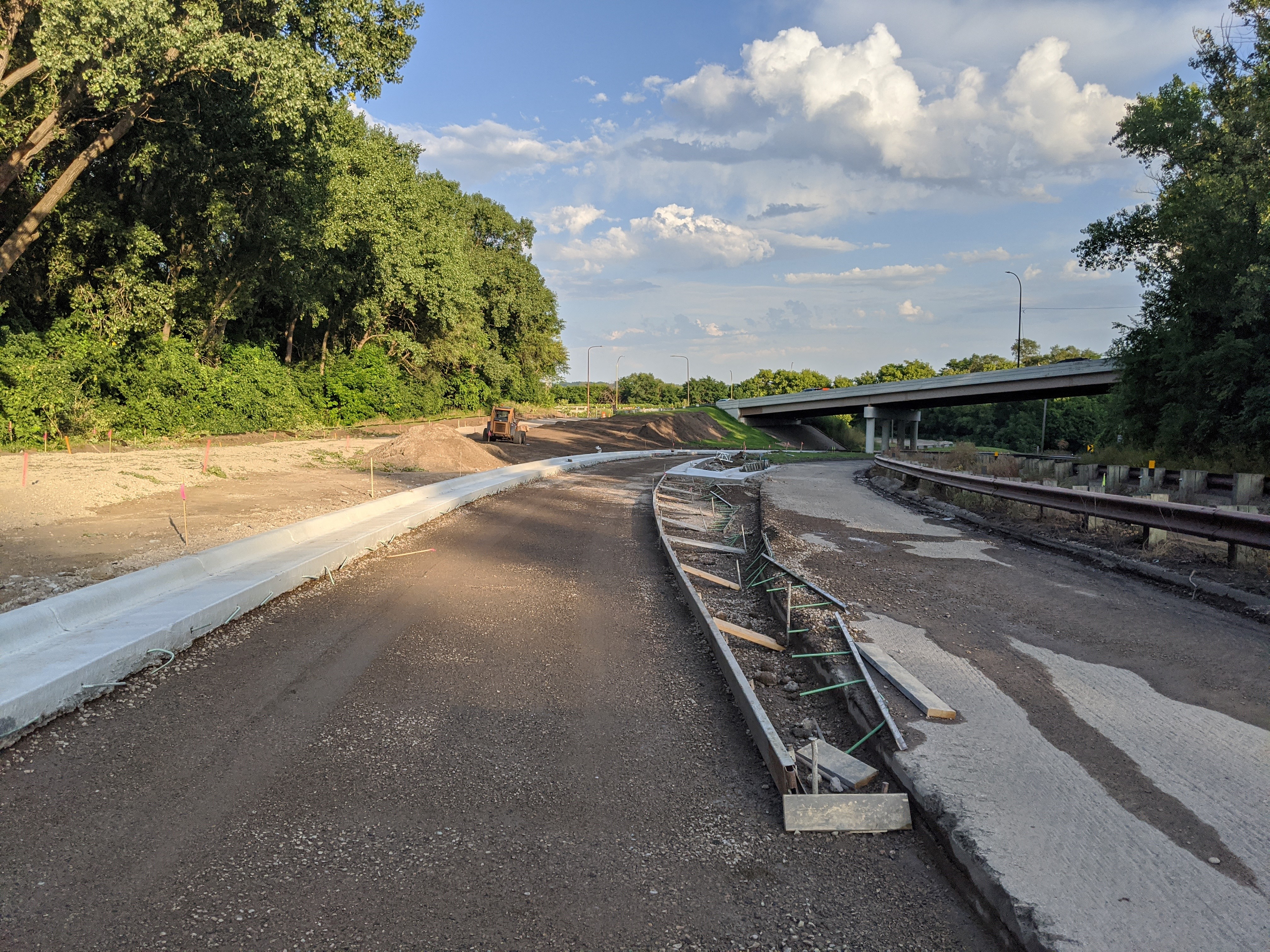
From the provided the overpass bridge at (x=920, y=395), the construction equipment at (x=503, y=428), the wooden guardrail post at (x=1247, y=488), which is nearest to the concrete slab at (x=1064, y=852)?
the wooden guardrail post at (x=1247, y=488)

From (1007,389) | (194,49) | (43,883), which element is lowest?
(43,883)

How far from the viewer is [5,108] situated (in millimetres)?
21062

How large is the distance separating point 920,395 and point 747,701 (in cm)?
7064

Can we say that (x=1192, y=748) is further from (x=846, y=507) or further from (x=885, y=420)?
(x=885, y=420)

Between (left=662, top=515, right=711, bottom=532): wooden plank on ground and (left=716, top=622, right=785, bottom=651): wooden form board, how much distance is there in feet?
25.3

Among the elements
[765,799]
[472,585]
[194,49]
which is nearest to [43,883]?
[765,799]

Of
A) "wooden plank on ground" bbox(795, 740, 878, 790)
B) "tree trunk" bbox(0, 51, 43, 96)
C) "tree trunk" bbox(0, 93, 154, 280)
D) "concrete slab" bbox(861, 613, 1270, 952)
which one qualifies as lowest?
"wooden plank on ground" bbox(795, 740, 878, 790)

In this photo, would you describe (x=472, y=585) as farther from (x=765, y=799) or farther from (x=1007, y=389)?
(x=1007, y=389)

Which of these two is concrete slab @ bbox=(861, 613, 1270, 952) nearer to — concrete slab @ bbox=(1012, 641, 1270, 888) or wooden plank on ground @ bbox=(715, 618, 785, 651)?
concrete slab @ bbox=(1012, 641, 1270, 888)

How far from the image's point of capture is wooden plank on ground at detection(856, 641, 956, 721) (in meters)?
4.92

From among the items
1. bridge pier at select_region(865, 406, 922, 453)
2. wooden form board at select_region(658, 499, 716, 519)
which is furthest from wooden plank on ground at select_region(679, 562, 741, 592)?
bridge pier at select_region(865, 406, 922, 453)

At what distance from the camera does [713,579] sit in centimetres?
1030

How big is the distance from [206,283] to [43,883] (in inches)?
1423

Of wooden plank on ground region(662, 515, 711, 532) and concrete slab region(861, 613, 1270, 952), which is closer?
concrete slab region(861, 613, 1270, 952)
